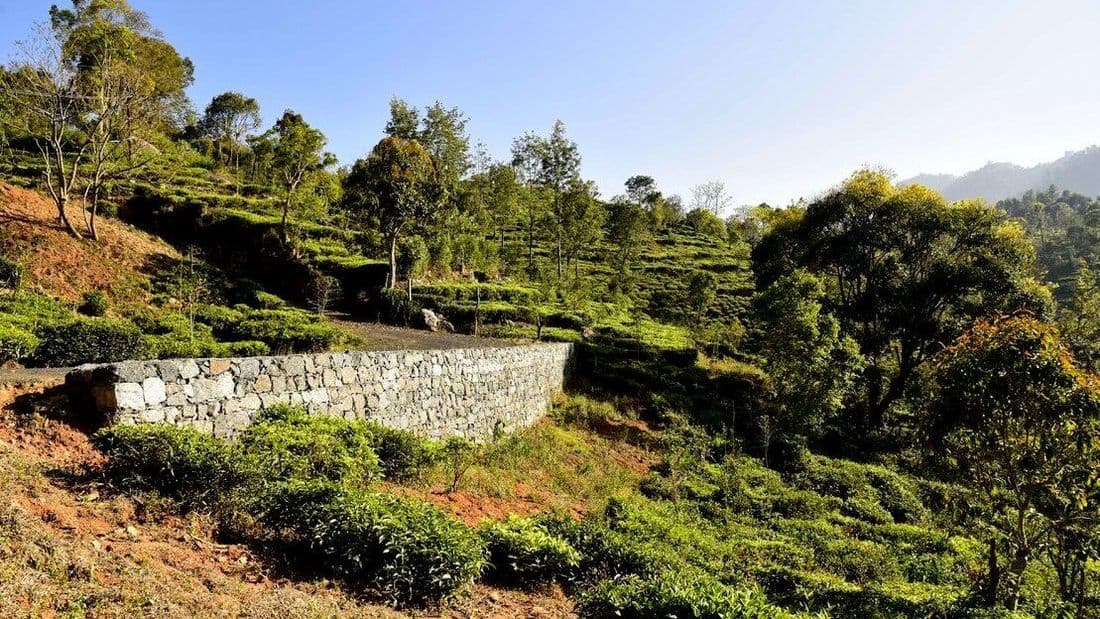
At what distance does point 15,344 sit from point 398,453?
255 inches

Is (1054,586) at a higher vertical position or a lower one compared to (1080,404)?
lower

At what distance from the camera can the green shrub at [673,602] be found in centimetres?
453

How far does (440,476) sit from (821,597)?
622cm

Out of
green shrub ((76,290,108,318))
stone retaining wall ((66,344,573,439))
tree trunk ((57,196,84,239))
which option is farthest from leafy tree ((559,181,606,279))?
green shrub ((76,290,108,318))

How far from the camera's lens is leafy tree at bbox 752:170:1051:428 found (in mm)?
21547

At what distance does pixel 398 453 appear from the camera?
9.25 m

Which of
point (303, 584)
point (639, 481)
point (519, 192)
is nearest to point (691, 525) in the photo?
point (639, 481)

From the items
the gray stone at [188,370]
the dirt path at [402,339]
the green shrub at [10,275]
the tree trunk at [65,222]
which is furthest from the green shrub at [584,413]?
the tree trunk at [65,222]

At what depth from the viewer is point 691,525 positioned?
37.5ft

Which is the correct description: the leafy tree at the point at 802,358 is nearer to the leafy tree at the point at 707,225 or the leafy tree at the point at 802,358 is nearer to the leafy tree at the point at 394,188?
the leafy tree at the point at 394,188

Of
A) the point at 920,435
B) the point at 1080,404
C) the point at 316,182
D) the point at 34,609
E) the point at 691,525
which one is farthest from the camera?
the point at 316,182

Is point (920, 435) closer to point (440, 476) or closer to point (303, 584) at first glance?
point (440, 476)

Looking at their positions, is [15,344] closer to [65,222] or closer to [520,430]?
[520,430]

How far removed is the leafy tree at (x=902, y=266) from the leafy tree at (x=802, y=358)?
4.02 m
